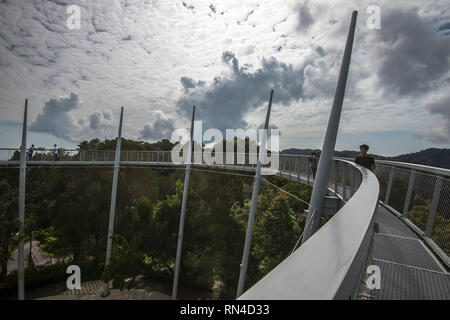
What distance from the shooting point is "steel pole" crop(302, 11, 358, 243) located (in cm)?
627

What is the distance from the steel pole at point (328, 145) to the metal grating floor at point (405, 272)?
2.64m

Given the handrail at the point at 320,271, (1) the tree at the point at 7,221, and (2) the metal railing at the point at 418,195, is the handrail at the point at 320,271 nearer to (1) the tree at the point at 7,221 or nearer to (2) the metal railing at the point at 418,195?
(2) the metal railing at the point at 418,195

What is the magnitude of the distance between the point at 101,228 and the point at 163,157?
11.0m

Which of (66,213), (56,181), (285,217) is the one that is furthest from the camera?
(56,181)

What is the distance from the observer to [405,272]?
2.33m

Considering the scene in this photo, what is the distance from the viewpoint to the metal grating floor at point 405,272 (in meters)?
1.90

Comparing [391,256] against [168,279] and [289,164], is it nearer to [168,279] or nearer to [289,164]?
[289,164]

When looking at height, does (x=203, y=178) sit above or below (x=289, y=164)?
below

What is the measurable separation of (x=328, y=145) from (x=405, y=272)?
4347mm

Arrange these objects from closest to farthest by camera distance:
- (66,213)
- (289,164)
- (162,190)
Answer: (289,164) → (66,213) → (162,190)

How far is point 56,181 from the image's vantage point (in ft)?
99.8

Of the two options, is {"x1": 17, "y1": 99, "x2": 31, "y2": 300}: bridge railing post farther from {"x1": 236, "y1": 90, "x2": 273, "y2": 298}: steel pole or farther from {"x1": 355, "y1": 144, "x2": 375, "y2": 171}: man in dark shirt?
{"x1": 355, "y1": 144, "x2": 375, "y2": 171}: man in dark shirt

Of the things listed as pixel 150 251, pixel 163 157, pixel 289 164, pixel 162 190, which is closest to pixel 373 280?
pixel 289 164
